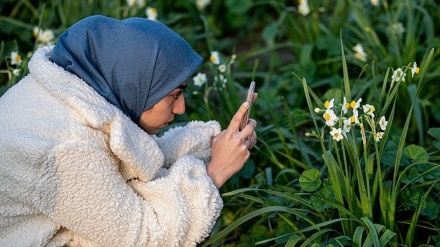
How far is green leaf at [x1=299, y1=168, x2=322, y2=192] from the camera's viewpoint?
2.22m

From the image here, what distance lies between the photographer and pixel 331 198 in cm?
221

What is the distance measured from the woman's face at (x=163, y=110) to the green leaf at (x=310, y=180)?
42 cm

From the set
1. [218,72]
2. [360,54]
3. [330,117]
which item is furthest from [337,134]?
[360,54]

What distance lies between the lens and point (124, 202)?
195 cm

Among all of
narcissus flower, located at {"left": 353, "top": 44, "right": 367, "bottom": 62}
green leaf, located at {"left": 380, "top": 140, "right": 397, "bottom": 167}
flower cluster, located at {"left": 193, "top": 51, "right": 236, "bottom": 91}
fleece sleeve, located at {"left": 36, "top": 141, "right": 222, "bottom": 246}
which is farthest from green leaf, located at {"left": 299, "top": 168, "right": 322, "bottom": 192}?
narcissus flower, located at {"left": 353, "top": 44, "right": 367, "bottom": 62}

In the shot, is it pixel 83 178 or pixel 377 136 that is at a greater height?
pixel 83 178

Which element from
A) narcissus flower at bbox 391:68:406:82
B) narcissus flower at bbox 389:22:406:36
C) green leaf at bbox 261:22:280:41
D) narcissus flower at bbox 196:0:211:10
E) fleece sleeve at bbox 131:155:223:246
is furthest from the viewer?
narcissus flower at bbox 196:0:211:10

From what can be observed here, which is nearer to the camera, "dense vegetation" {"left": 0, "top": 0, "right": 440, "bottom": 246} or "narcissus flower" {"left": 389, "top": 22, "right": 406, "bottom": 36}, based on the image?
"dense vegetation" {"left": 0, "top": 0, "right": 440, "bottom": 246}

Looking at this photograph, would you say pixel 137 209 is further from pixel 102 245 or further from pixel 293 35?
pixel 293 35

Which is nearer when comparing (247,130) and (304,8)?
(247,130)

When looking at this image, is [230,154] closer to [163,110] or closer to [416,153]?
[163,110]

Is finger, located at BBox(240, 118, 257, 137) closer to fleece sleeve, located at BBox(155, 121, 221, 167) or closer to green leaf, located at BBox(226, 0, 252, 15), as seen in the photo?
fleece sleeve, located at BBox(155, 121, 221, 167)

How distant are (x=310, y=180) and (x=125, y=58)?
664 mm

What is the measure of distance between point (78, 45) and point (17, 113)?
0.74 ft
